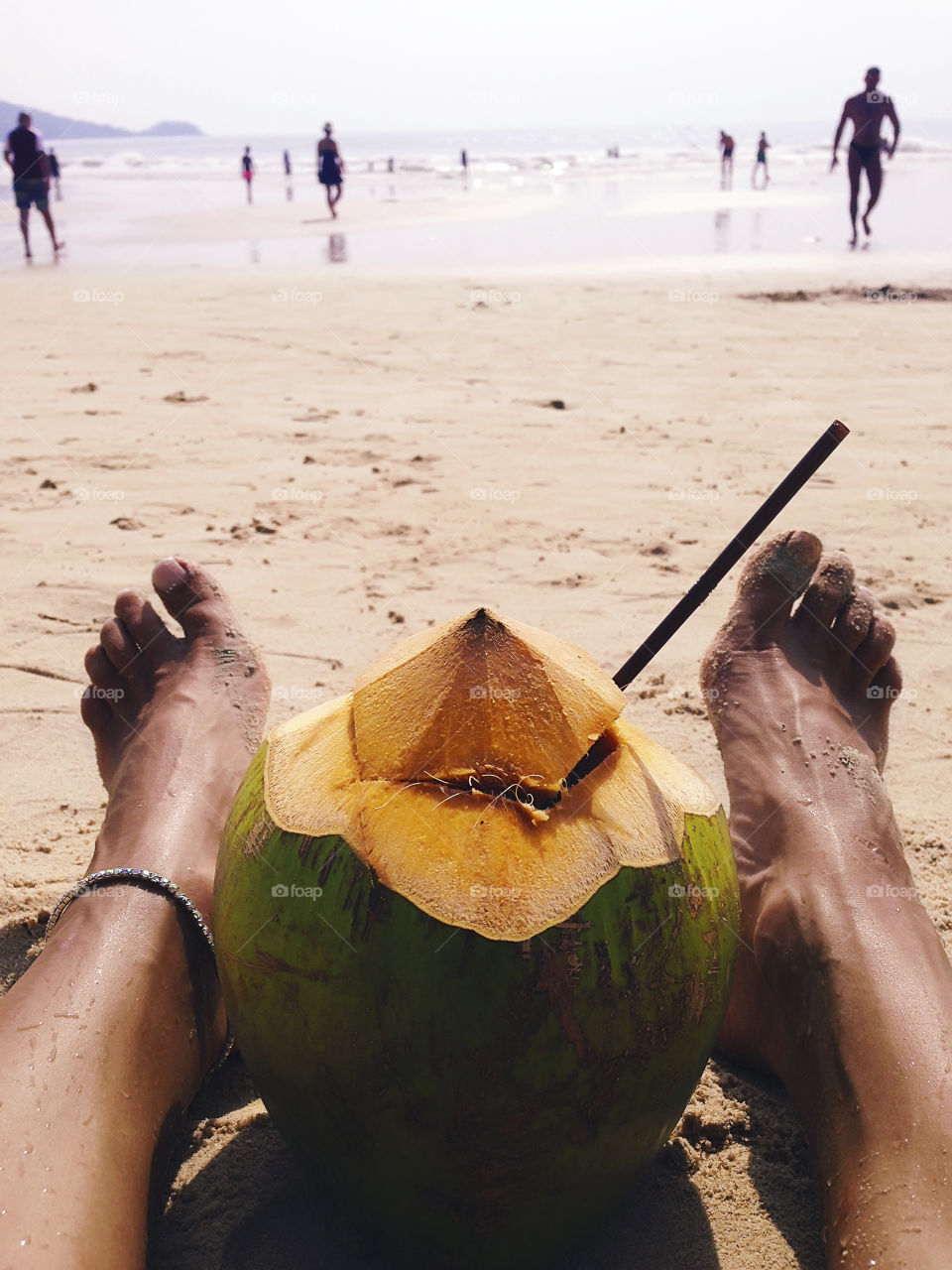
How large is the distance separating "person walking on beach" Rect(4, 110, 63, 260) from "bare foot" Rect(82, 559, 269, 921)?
10.9 metres

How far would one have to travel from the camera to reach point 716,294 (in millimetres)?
8938

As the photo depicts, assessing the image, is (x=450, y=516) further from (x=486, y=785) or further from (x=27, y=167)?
(x=27, y=167)

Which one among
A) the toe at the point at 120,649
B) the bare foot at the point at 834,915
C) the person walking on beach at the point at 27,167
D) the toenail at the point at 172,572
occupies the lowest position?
the bare foot at the point at 834,915

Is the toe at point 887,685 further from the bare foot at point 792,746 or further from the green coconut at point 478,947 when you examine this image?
the green coconut at point 478,947

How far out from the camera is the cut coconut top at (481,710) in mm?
1281

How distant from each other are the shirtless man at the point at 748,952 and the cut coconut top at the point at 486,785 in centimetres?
49

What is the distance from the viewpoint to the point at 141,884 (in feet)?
5.92

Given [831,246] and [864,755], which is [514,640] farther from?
[831,246]

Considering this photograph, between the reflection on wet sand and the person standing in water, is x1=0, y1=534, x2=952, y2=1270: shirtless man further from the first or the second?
the person standing in water

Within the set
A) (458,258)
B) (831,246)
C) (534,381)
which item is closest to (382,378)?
(534,381)

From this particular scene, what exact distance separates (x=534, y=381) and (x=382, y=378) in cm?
82

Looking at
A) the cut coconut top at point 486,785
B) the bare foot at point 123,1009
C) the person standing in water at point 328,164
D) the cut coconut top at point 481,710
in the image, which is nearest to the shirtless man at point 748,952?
the bare foot at point 123,1009

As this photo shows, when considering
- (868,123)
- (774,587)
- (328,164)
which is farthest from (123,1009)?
(328,164)

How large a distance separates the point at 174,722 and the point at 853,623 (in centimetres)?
152
